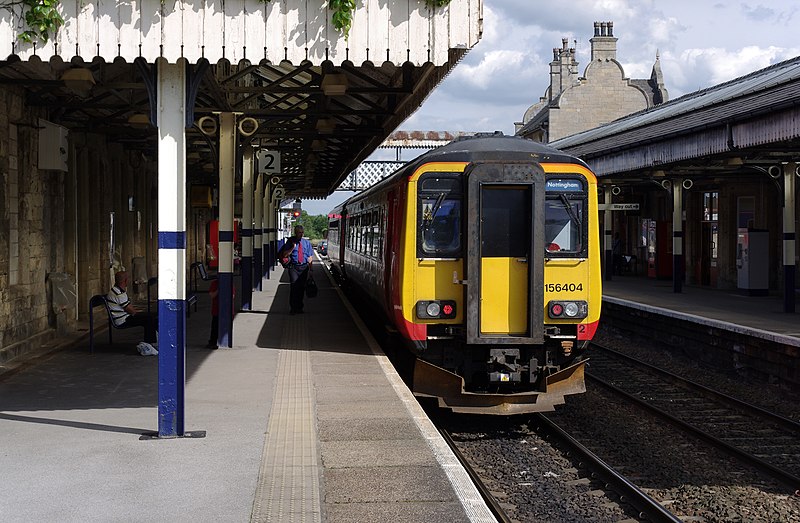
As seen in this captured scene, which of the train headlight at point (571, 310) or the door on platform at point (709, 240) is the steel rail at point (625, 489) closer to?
the train headlight at point (571, 310)

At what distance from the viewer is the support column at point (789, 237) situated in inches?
656

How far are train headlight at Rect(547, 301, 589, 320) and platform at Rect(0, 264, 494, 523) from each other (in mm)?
1691

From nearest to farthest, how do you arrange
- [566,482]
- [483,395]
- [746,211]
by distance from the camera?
[566,482] < [483,395] < [746,211]

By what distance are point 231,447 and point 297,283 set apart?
9.98m

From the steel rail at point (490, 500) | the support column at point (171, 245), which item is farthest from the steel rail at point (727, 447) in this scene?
the support column at point (171, 245)

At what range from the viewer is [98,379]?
9.70 meters

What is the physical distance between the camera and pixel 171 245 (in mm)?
6918

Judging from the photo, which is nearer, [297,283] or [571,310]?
[571,310]

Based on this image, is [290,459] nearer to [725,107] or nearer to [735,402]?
[735,402]

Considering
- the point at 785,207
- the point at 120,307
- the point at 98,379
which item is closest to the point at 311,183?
the point at 785,207

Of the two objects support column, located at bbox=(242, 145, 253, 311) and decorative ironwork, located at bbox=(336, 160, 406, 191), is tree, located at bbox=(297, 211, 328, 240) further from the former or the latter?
support column, located at bbox=(242, 145, 253, 311)

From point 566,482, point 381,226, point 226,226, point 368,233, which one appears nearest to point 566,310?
point 566,482

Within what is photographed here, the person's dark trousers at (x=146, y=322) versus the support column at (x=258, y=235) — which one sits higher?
the support column at (x=258, y=235)

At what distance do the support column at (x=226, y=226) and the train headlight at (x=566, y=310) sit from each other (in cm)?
485
